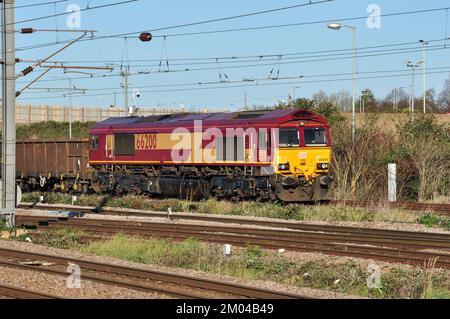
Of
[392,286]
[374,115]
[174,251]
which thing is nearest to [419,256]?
[392,286]

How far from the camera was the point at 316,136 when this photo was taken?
28328 millimetres

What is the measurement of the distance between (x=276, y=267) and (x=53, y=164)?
26.6 meters

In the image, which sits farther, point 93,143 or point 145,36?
point 93,143

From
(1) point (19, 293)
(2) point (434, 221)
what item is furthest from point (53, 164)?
(1) point (19, 293)

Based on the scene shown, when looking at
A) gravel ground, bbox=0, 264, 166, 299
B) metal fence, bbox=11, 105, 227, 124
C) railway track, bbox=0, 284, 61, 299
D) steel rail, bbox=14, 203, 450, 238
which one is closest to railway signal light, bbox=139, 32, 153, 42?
steel rail, bbox=14, 203, 450, 238

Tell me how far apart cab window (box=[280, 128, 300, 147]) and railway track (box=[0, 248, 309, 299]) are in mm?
12954

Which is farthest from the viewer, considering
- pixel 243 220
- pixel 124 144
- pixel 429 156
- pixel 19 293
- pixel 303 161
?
pixel 124 144

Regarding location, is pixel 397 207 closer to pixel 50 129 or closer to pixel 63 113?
pixel 50 129

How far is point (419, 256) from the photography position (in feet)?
51.4

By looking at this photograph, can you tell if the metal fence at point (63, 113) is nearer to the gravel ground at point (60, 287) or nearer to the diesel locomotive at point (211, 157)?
the diesel locomotive at point (211, 157)

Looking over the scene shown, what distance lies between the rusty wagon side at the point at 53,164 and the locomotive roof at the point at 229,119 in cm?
391
